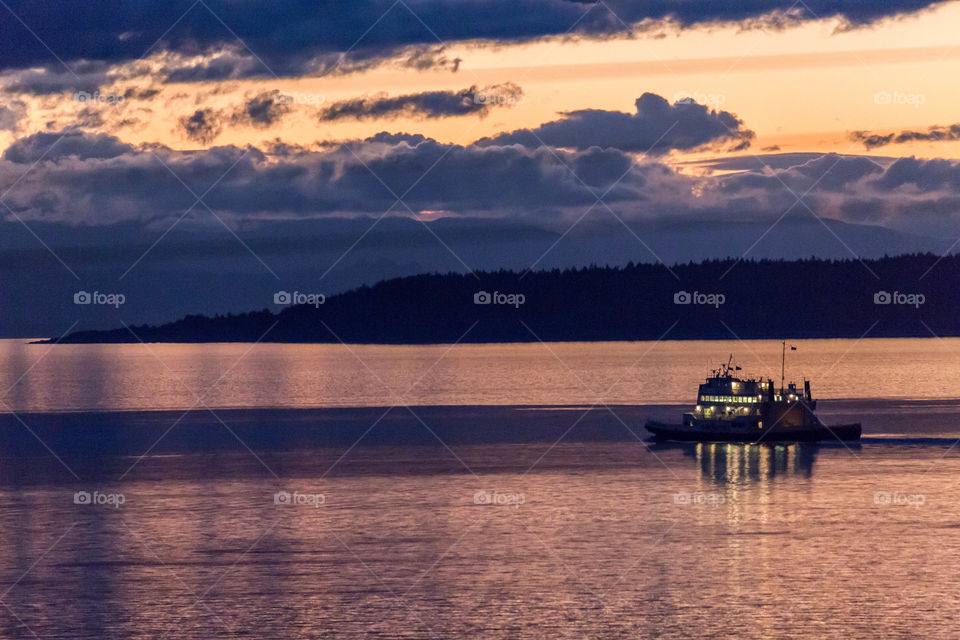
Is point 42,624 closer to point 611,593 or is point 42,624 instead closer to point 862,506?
point 611,593

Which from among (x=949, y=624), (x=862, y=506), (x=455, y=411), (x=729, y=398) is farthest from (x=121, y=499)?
(x=455, y=411)

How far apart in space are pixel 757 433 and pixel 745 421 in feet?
5.10

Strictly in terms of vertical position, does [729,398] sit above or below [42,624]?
above

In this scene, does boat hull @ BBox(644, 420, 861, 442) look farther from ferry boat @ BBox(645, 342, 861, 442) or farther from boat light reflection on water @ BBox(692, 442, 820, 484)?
boat light reflection on water @ BBox(692, 442, 820, 484)

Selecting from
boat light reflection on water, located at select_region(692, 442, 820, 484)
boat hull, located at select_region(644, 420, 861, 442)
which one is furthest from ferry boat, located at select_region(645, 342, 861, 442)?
boat light reflection on water, located at select_region(692, 442, 820, 484)

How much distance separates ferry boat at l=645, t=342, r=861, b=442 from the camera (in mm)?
104562

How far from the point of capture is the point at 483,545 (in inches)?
2211

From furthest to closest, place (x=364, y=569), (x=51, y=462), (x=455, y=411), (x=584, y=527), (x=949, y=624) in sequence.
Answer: (x=455, y=411)
(x=51, y=462)
(x=584, y=527)
(x=364, y=569)
(x=949, y=624)

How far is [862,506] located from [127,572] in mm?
40909

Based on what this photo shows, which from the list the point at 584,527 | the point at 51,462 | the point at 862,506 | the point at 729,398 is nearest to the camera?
the point at 584,527

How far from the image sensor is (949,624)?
140ft

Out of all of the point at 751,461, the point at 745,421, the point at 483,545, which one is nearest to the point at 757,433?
the point at 745,421

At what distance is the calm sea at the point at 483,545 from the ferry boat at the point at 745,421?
306 inches

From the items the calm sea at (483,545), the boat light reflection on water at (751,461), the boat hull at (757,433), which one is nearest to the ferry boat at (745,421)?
the boat hull at (757,433)
